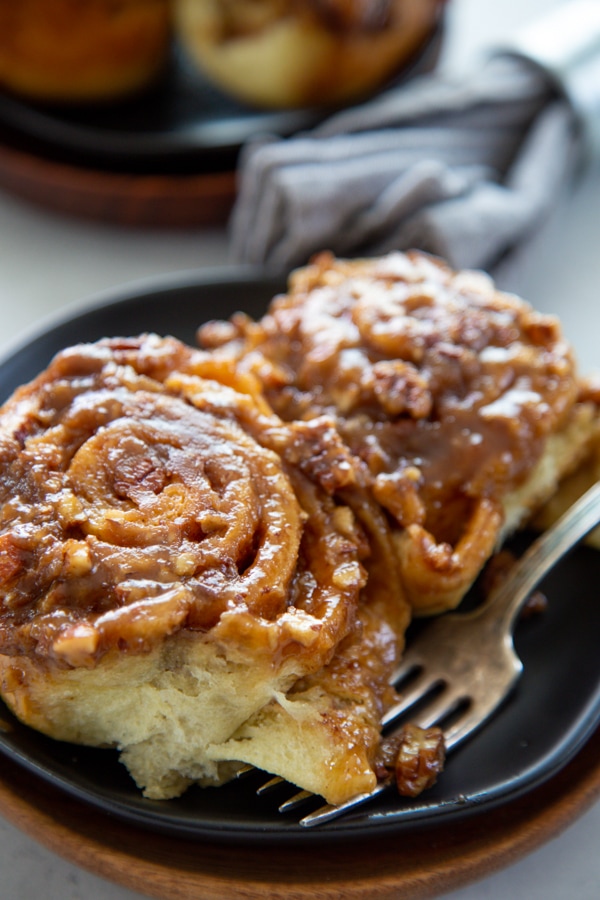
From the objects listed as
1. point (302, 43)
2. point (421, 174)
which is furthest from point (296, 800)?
point (302, 43)

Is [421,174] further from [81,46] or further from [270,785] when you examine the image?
[270,785]

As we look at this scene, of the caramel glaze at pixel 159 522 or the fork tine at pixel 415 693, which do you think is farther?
the fork tine at pixel 415 693

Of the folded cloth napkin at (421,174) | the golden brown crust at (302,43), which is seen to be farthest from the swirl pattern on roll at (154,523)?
the golden brown crust at (302,43)

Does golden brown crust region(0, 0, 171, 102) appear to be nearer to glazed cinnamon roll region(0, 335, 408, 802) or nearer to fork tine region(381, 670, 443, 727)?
glazed cinnamon roll region(0, 335, 408, 802)

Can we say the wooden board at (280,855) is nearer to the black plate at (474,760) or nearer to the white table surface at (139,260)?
the black plate at (474,760)

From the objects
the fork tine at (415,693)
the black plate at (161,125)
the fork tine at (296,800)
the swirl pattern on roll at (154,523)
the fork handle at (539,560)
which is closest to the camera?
the swirl pattern on roll at (154,523)

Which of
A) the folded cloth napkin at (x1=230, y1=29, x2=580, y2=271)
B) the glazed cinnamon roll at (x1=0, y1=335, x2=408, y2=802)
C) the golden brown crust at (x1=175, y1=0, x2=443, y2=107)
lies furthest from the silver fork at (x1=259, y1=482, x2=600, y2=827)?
the golden brown crust at (x1=175, y1=0, x2=443, y2=107)

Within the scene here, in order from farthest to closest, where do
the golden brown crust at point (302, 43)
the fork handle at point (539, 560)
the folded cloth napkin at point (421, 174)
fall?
the golden brown crust at point (302, 43) → the folded cloth napkin at point (421, 174) → the fork handle at point (539, 560)
